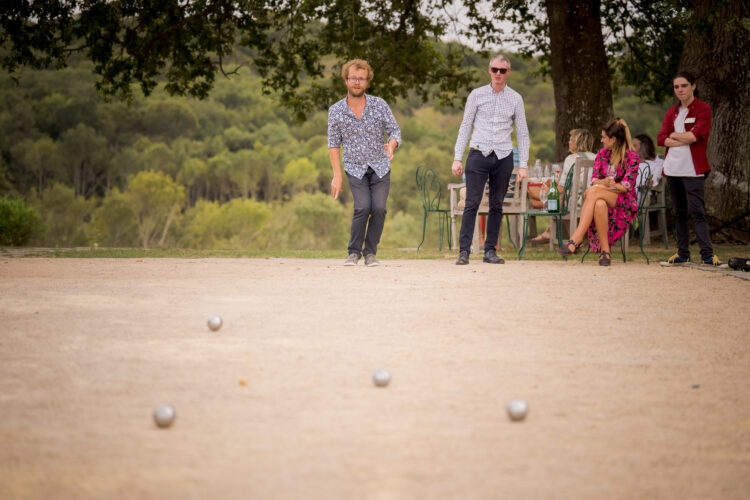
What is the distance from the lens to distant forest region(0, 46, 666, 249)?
67.9 meters

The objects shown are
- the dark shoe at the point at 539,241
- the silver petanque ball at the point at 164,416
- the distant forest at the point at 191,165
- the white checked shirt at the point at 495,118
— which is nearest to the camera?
the silver petanque ball at the point at 164,416

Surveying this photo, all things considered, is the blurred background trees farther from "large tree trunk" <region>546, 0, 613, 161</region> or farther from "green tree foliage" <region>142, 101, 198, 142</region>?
"green tree foliage" <region>142, 101, 198, 142</region>

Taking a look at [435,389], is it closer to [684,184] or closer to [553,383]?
[553,383]

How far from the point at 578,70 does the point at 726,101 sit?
2.47 metres

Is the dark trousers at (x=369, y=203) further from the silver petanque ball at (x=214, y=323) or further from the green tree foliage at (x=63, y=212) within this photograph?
the green tree foliage at (x=63, y=212)

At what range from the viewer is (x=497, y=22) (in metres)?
20.4

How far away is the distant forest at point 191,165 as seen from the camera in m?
67.9

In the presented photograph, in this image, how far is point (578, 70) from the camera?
15.3 metres

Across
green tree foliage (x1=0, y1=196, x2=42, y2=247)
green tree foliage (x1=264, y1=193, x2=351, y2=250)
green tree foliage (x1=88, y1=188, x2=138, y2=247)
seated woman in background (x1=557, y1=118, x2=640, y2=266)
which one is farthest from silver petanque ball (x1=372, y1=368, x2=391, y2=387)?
green tree foliage (x1=264, y1=193, x2=351, y2=250)

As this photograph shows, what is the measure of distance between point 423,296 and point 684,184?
3.99 metres

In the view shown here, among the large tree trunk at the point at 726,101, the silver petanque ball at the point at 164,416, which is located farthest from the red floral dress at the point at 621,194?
the silver petanque ball at the point at 164,416

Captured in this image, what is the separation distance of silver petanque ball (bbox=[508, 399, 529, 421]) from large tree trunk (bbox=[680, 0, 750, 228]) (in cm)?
1248

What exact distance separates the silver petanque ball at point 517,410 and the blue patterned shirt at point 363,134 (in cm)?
620

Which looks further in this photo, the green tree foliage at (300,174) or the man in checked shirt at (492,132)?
the green tree foliage at (300,174)
